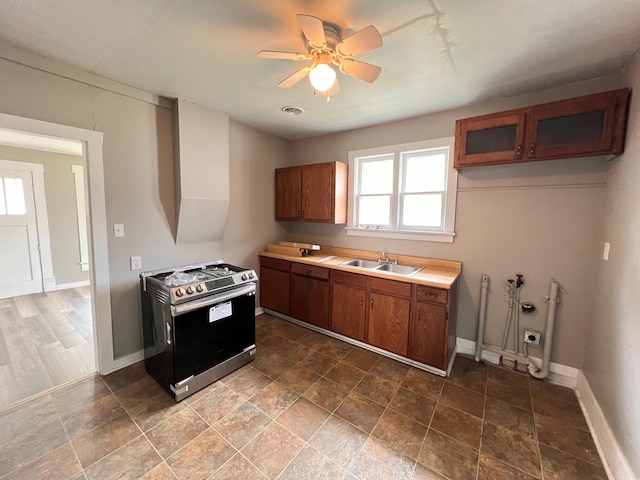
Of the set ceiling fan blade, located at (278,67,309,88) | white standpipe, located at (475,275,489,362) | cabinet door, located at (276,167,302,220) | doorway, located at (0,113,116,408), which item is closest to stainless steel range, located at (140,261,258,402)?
doorway, located at (0,113,116,408)

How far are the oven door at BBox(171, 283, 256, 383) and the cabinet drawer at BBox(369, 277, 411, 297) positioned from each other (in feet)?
4.05

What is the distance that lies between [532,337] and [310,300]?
2.24 meters

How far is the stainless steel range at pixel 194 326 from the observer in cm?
205

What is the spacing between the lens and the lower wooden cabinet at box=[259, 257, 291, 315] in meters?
→ 3.46

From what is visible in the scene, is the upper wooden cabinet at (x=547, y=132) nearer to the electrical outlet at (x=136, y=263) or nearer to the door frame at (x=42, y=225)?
the electrical outlet at (x=136, y=263)

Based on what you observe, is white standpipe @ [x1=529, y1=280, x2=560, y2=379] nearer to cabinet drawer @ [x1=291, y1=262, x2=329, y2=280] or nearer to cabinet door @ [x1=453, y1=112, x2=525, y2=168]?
cabinet door @ [x1=453, y1=112, x2=525, y2=168]

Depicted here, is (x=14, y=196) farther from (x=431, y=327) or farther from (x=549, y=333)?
(x=549, y=333)

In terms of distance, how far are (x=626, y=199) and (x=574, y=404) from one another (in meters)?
1.61

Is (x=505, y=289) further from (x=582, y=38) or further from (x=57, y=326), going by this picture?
(x=57, y=326)

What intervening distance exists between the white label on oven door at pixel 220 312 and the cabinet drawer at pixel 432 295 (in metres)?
1.75

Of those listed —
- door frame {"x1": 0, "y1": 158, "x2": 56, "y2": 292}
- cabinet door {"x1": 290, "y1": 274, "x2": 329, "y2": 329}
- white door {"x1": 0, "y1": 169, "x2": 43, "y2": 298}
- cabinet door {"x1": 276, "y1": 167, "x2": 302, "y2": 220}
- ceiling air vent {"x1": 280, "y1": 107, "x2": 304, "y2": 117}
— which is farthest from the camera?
door frame {"x1": 0, "y1": 158, "x2": 56, "y2": 292}

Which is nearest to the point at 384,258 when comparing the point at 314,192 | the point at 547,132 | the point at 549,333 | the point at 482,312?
the point at 482,312

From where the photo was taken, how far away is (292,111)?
2.85m

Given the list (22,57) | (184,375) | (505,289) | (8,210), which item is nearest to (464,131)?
(505,289)
